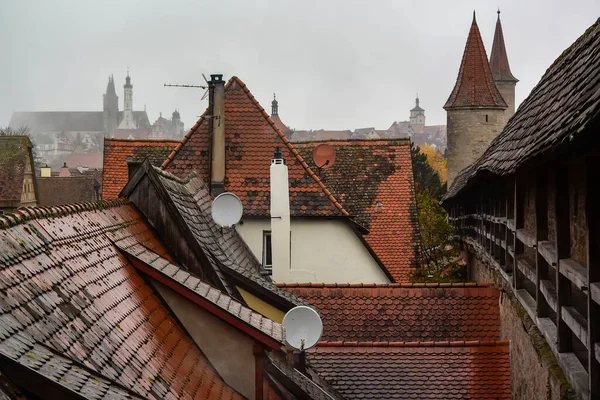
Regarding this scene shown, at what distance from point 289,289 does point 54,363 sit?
9623 mm

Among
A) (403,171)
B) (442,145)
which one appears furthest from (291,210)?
(442,145)

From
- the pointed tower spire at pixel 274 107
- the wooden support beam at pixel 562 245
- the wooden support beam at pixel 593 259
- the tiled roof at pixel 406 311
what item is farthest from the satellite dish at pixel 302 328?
the pointed tower spire at pixel 274 107

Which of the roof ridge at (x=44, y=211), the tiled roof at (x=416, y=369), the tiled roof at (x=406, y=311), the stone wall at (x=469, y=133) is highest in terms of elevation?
the stone wall at (x=469, y=133)

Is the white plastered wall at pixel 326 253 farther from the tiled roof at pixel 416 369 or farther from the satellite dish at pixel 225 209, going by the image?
the tiled roof at pixel 416 369

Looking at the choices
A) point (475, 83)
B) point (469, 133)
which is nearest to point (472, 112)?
point (469, 133)

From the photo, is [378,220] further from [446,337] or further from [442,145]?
[442,145]

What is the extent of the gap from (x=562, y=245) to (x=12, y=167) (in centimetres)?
3483

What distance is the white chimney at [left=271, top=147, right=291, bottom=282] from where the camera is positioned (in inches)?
577

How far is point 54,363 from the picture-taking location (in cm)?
422

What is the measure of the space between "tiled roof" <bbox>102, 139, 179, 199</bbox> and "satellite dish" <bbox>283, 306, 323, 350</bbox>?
552 inches

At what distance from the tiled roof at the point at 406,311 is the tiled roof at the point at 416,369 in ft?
3.91

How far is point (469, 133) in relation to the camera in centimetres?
4566

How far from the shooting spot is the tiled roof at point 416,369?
11.1 meters

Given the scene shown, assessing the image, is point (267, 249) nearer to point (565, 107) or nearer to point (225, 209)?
point (225, 209)
